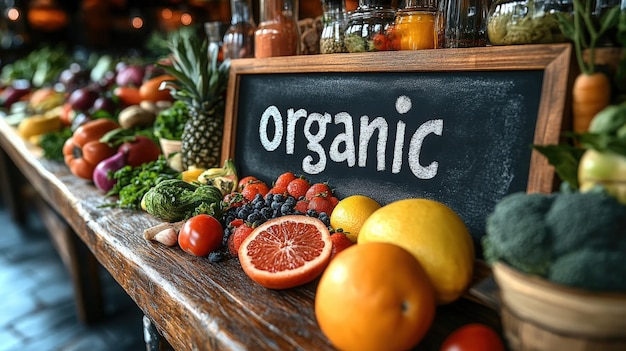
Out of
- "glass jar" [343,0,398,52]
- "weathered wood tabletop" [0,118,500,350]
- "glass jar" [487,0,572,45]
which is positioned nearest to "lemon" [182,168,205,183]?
"weathered wood tabletop" [0,118,500,350]

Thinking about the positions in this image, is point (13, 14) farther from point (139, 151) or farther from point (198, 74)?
point (198, 74)

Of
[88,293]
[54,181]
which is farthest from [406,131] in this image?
[88,293]

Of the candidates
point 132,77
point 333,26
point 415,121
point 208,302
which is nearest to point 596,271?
point 415,121

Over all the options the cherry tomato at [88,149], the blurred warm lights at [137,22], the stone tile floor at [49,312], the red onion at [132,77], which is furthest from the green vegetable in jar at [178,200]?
the blurred warm lights at [137,22]

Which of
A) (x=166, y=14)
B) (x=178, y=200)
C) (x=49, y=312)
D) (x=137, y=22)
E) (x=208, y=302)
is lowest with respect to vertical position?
(x=49, y=312)

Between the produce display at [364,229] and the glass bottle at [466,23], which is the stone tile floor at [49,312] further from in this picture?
the glass bottle at [466,23]

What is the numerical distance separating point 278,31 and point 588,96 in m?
0.98

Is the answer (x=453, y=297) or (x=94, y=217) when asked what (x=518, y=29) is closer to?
(x=453, y=297)

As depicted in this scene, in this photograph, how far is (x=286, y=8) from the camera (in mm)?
1499

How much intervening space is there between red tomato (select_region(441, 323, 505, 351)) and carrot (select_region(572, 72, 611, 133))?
423mm

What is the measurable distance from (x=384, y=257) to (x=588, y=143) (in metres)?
0.34

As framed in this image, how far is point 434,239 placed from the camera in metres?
0.79

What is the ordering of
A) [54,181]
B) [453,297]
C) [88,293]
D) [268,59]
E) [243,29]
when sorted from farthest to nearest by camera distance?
[88,293] → [54,181] → [243,29] → [268,59] → [453,297]

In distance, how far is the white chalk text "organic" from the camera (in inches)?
42.3
